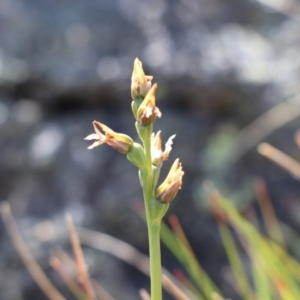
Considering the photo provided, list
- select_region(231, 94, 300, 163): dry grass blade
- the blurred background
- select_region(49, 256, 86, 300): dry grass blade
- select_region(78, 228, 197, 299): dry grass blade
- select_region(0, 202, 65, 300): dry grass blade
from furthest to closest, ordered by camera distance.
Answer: the blurred background < select_region(231, 94, 300, 163): dry grass blade < select_region(78, 228, 197, 299): dry grass blade < select_region(0, 202, 65, 300): dry grass blade < select_region(49, 256, 86, 300): dry grass blade

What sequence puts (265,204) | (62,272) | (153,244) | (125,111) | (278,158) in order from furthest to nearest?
(125,111)
(265,204)
(278,158)
(62,272)
(153,244)

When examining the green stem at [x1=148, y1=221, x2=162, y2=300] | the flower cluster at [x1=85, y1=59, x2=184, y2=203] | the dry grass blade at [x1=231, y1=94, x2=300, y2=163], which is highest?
the dry grass blade at [x1=231, y1=94, x2=300, y2=163]

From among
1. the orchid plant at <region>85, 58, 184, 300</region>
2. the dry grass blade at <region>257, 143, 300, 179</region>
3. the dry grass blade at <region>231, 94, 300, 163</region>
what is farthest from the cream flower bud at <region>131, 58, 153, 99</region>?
the dry grass blade at <region>231, 94, 300, 163</region>

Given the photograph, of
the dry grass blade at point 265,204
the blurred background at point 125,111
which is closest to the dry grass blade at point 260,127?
the blurred background at point 125,111

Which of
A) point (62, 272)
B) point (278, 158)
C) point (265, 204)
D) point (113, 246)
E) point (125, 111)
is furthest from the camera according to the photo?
point (125, 111)

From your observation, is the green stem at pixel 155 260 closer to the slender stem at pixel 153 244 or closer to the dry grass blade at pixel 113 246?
the slender stem at pixel 153 244

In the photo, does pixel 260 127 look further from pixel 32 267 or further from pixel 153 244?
pixel 153 244

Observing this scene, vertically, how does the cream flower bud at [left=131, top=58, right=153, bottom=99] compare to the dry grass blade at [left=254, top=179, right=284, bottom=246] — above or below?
below

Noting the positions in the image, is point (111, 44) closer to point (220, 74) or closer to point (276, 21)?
point (220, 74)

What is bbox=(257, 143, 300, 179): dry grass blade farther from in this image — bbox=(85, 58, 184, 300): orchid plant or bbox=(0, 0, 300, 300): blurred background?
bbox=(0, 0, 300, 300): blurred background

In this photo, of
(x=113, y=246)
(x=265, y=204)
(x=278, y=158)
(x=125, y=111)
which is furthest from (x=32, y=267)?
(x=125, y=111)
